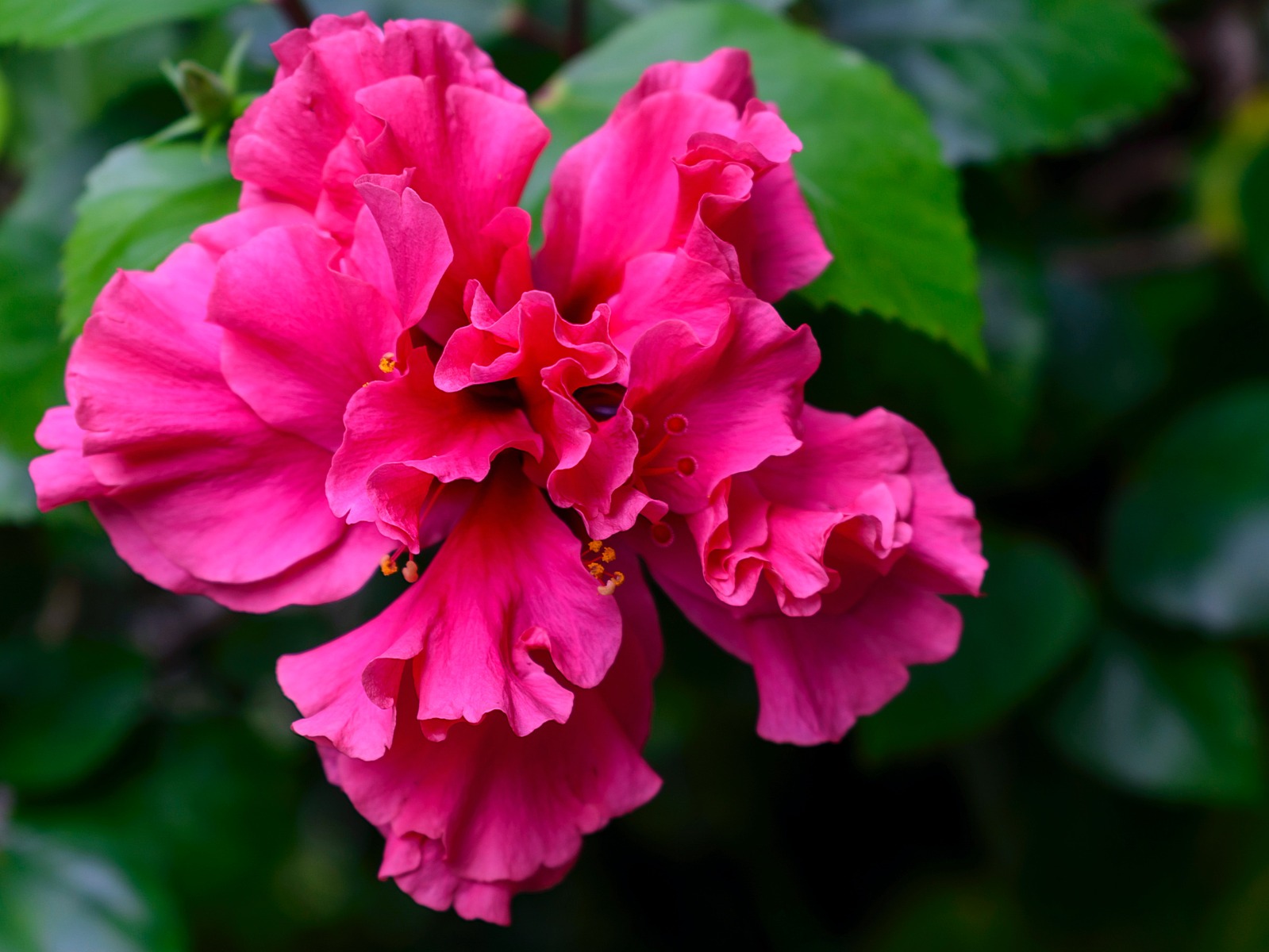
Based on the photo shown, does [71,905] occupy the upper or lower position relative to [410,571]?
lower

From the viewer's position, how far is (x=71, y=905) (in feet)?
3.29

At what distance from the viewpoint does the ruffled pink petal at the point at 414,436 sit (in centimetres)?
47

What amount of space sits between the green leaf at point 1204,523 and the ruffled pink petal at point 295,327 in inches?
36.5

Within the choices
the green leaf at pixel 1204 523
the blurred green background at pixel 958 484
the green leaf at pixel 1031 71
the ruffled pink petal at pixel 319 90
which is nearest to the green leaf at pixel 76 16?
the blurred green background at pixel 958 484

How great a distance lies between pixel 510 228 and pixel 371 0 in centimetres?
58

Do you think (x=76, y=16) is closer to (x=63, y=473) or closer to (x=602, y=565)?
(x=63, y=473)

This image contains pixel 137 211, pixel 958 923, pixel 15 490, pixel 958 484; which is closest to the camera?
pixel 137 211

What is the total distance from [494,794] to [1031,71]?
2.63ft

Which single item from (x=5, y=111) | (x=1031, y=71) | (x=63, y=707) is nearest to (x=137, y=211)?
A: (x=5, y=111)

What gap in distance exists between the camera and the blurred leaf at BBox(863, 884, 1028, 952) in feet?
4.90

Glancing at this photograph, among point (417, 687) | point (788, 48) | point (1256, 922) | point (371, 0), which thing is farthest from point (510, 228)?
point (1256, 922)

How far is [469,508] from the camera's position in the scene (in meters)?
0.55

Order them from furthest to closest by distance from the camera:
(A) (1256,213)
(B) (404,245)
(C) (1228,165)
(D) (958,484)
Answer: (C) (1228,165)
(A) (1256,213)
(D) (958,484)
(B) (404,245)

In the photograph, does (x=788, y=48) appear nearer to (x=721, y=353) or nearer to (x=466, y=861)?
(x=721, y=353)
